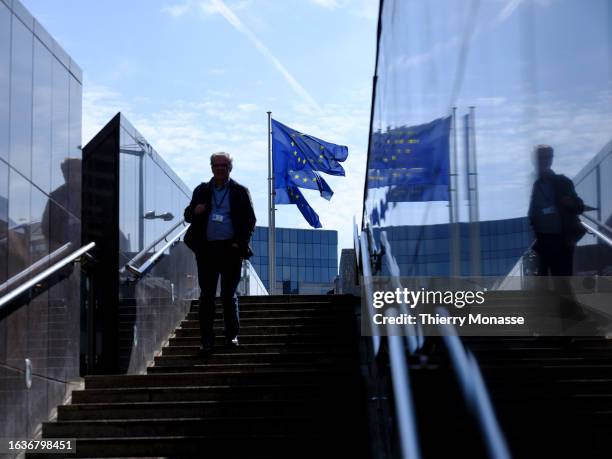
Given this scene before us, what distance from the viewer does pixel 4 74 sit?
6.52m

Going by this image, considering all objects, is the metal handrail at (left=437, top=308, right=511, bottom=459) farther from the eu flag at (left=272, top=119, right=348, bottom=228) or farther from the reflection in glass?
the eu flag at (left=272, top=119, right=348, bottom=228)

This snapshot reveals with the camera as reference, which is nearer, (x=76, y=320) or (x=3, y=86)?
(x=3, y=86)

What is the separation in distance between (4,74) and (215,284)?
3062 mm

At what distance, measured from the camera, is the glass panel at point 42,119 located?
285 inches

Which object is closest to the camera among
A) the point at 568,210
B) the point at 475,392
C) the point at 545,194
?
the point at 568,210

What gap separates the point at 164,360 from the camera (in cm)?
939

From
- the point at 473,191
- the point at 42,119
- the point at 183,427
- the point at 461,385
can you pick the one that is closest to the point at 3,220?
the point at 42,119

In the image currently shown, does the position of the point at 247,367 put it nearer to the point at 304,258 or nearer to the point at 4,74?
the point at 4,74

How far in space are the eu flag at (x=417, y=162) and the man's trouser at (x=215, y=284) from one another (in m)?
1.49

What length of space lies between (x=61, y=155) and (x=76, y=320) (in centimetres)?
136

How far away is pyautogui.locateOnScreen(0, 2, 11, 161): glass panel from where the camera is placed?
6.39m

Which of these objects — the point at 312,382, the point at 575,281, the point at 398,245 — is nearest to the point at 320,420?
the point at 312,382

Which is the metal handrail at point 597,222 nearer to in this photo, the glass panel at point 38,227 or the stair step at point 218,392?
the stair step at point 218,392

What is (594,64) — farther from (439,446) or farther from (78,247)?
(78,247)
